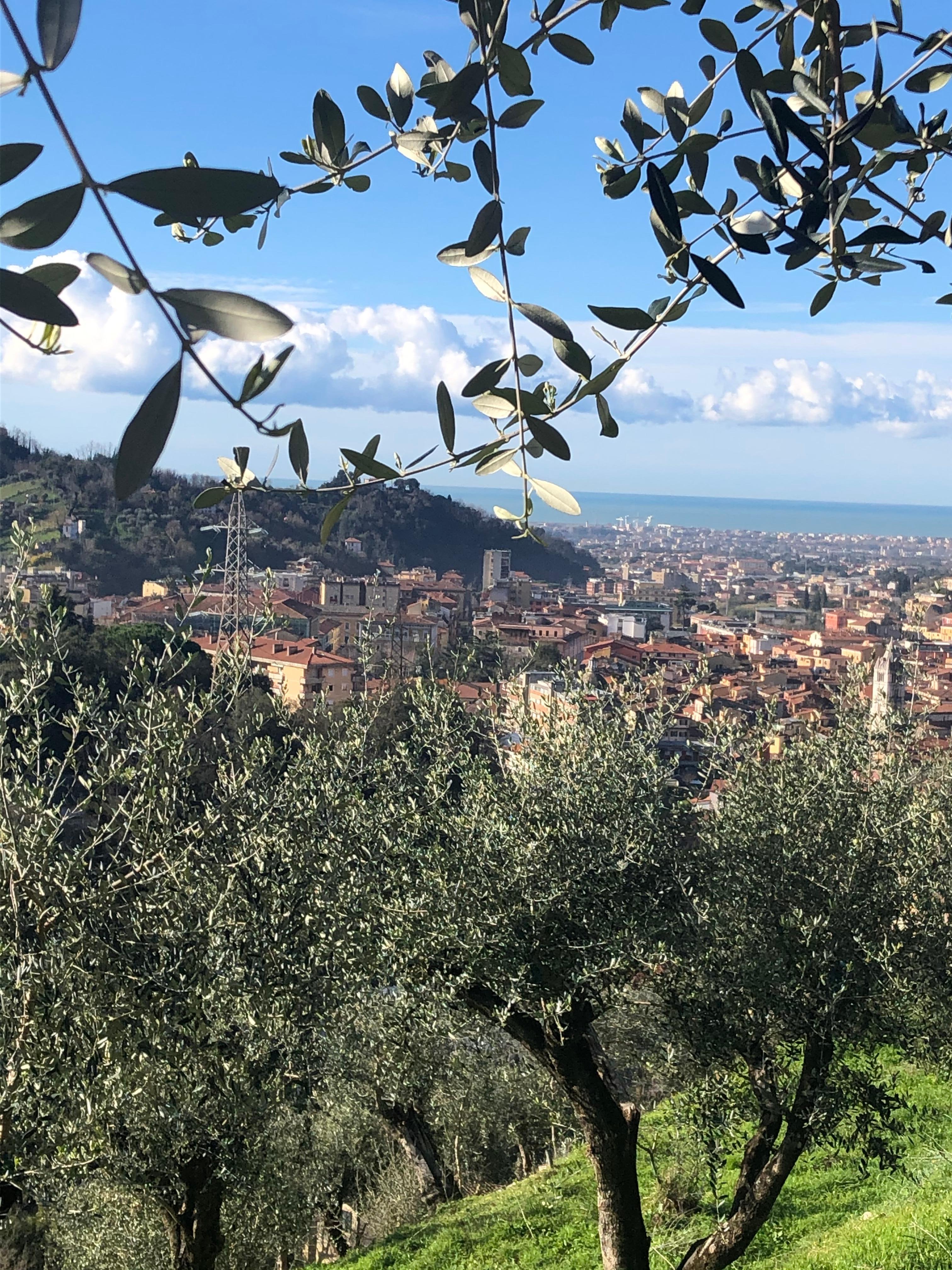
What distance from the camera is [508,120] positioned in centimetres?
97

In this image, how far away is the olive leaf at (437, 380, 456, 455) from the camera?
93 centimetres

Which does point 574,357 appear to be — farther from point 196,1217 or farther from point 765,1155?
point 196,1217

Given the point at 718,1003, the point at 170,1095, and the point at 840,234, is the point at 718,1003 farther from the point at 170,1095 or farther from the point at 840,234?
the point at 840,234

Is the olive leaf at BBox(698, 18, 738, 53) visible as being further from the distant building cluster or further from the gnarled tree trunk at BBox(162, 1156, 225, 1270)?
the gnarled tree trunk at BBox(162, 1156, 225, 1270)

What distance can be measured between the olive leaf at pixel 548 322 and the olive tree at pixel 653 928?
4872mm

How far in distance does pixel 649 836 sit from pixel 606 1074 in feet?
5.49

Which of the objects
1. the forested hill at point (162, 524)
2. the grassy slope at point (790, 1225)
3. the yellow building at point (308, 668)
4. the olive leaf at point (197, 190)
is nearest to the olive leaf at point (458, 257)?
the olive leaf at point (197, 190)

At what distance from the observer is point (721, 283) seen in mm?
879

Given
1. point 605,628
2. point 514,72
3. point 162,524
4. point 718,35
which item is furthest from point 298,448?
point 162,524

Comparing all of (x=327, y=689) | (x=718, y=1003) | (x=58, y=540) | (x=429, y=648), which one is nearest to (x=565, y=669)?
(x=429, y=648)

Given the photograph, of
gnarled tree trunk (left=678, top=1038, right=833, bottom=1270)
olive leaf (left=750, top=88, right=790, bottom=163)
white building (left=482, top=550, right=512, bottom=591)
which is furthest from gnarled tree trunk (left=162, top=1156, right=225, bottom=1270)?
white building (left=482, top=550, right=512, bottom=591)

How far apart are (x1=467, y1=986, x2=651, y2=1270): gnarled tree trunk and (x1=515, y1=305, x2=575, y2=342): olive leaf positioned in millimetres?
5483

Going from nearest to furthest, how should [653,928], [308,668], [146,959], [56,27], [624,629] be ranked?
1. [56,27]
2. [146,959]
3. [653,928]
4. [308,668]
5. [624,629]

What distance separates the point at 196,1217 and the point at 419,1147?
4.79 m
